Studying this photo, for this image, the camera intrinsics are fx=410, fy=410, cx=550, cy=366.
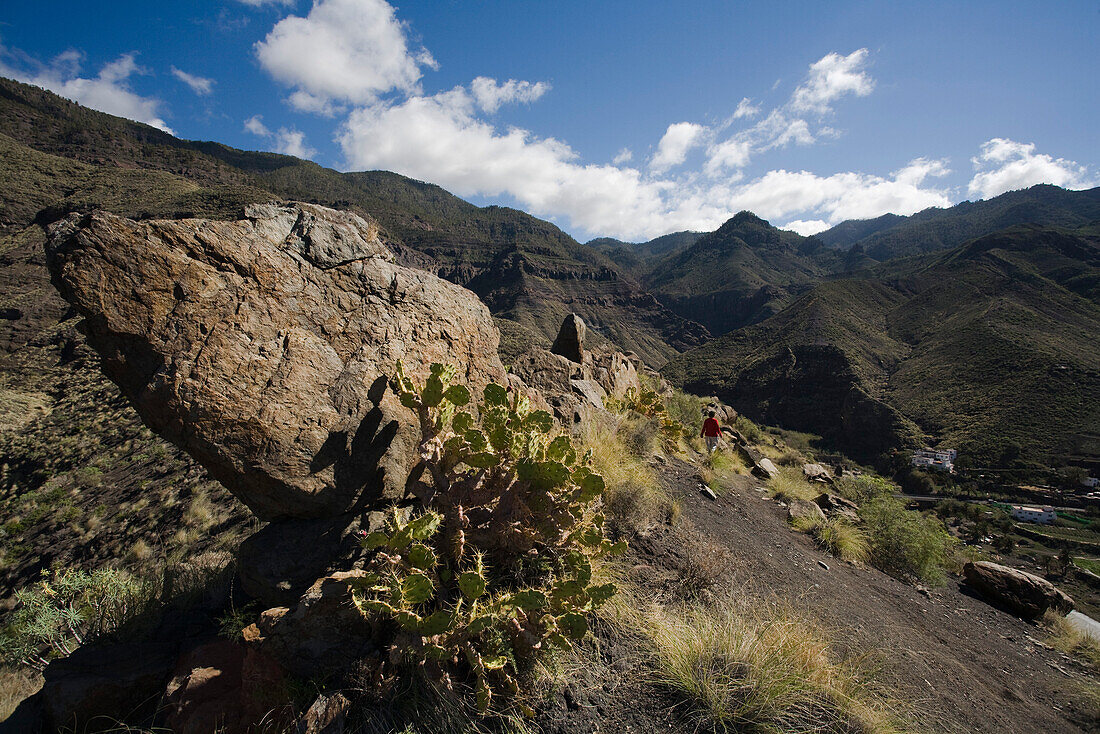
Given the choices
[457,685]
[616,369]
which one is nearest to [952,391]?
[616,369]

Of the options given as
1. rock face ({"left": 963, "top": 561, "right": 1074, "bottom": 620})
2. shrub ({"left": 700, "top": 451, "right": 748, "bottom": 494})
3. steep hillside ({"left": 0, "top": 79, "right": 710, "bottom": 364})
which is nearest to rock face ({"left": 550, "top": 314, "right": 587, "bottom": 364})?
shrub ({"left": 700, "top": 451, "right": 748, "bottom": 494})

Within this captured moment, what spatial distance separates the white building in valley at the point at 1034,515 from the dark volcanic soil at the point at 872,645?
42690 mm

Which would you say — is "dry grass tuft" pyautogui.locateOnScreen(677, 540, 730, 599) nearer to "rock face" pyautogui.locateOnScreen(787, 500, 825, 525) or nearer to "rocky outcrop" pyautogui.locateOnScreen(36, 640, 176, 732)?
"rock face" pyautogui.locateOnScreen(787, 500, 825, 525)

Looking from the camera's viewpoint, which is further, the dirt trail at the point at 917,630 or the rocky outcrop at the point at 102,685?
the dirt trail at the point at 917,630

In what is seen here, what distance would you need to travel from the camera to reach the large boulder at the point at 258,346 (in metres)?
2.99

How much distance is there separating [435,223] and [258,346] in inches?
4469

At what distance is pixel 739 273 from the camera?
130000 mm

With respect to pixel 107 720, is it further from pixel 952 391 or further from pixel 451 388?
pixel 952 391

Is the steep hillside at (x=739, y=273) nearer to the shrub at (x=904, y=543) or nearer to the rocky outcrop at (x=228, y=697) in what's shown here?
the shrub at (x=904, y=543)

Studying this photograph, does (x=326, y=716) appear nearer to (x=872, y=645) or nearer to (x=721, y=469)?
(x=872, y=645)

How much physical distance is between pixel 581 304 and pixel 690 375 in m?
44.4

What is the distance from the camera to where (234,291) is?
11.2 feet

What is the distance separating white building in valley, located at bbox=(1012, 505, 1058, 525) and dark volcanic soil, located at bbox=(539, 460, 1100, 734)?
1681 inches

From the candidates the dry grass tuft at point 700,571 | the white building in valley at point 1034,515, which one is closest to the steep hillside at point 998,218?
the white building in valley at point 1034,515
